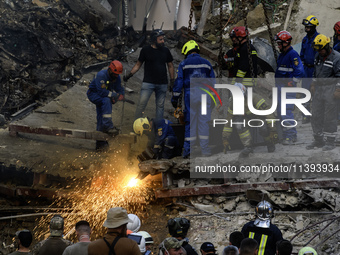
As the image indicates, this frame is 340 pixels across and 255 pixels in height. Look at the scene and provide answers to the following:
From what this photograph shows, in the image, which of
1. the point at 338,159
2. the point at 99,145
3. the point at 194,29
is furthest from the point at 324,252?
the point at 194,29

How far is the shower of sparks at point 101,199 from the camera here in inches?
369

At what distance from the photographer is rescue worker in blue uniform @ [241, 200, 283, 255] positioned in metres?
5.98

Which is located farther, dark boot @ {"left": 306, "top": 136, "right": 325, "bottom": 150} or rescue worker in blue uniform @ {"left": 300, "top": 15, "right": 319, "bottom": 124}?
rescue worker in blue uniform @ {"left": 300, "top": 15, "right": 319, "bottom": 124}

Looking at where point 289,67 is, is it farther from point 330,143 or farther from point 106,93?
point 106,93

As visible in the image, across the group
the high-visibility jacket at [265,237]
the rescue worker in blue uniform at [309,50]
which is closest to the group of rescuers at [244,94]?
the rescue worker in blue uniform at [309,50]

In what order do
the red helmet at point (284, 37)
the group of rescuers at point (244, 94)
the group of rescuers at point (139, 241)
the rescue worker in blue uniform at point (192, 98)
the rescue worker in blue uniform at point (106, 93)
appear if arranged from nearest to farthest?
the group of rescuers at point (139, 241) < the group of rescuers at point (244, 94) < the rescue worker in blue uniform at point (192, 98) < the red helmet at point (284, 37) < the rescue worker in blue uniform at point (106, 93)

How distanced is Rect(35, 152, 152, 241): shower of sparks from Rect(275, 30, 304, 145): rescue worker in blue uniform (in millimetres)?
2830

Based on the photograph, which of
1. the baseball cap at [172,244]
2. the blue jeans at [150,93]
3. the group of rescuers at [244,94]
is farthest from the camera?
the blue jeans at [150,93]

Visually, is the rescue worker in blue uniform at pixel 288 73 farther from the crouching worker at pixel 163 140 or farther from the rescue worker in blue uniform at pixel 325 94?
the crouching worker at pixel 163 140

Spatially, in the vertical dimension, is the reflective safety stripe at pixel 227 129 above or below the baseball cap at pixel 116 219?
above

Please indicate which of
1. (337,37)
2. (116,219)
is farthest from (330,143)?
(116,219)

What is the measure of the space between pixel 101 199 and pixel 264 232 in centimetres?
422

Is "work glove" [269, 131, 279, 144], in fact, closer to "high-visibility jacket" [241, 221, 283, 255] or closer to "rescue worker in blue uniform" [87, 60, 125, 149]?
"rescue worker in blue uniform" [87, 60, 125, 149]

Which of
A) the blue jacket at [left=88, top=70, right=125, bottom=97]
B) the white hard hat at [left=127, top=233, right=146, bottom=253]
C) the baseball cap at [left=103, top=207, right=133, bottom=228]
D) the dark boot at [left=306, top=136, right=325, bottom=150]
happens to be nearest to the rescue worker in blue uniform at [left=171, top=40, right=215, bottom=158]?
the blue jacket at [left=88, top=70, right=125, bottom=97]
